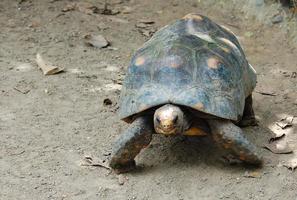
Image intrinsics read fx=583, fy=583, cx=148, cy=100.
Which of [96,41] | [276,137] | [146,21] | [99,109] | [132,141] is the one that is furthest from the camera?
[146,21]

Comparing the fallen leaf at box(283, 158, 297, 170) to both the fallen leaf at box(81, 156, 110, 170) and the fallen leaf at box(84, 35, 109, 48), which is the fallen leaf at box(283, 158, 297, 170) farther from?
the fallen leaf at box(84, 35, 109, 48)

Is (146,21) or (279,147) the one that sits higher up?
(279,147)

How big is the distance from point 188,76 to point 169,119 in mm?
439

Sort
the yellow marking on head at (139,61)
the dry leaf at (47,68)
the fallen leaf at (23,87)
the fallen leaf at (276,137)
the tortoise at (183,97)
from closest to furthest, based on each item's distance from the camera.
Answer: the tortoise at (183,97)
the yellow marking on head at (139,61)
the fallen leaf at (276,137)
the fallen leaf at (23,87)
the dry leaf at (47,68)

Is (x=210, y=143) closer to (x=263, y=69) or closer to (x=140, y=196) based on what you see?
(x=140, y=196)

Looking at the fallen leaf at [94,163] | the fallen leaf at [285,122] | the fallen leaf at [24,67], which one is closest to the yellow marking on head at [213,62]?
the fallen leaf at [285,122]

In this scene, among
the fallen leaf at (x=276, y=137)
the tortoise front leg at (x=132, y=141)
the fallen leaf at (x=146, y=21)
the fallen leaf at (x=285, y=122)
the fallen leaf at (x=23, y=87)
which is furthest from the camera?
the fallen leaf at (x=146, y=21)

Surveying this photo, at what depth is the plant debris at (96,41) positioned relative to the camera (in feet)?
22.8

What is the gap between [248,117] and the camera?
17.3 feet

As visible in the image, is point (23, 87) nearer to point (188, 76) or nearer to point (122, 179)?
point (122, 179)

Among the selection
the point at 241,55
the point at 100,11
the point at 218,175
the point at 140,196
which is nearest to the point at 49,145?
the point at 140,196

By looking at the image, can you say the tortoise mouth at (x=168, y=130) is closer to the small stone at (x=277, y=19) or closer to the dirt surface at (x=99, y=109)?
the dirt surface at (x=99, y=109)

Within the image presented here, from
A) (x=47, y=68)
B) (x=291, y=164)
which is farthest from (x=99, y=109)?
(x=291, y=164)

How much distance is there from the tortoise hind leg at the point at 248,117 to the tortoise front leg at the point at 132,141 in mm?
1086
